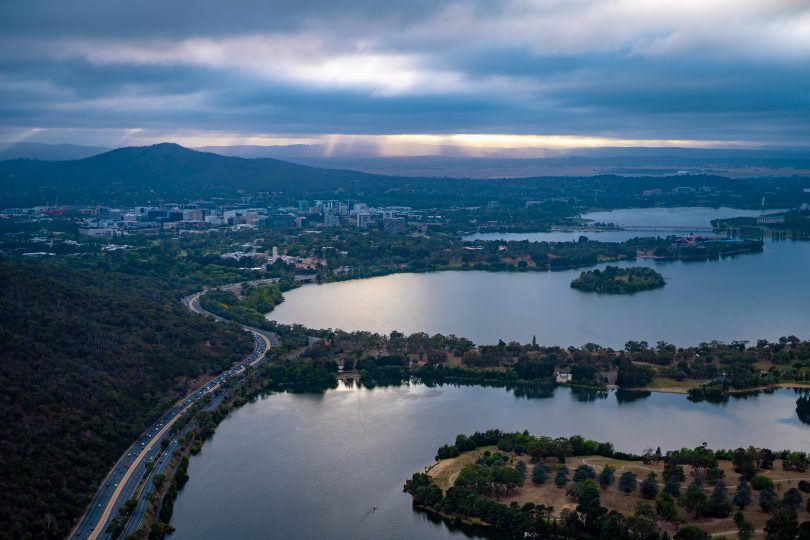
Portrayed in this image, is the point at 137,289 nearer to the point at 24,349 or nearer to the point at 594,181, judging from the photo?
the point at 24,349

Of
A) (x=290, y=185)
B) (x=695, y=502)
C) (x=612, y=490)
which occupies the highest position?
(x=290, y=185)

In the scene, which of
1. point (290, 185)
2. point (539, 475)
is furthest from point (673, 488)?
point (290, 185)

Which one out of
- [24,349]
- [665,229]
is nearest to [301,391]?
[24,349]

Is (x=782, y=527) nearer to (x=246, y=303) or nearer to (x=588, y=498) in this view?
(x=588, y=498)

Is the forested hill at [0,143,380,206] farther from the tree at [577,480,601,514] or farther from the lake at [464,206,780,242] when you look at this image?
the tree at [577,480,601,514]

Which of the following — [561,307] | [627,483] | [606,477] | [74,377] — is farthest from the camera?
[561,307]

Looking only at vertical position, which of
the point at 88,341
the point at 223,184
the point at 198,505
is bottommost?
the point at 198,505

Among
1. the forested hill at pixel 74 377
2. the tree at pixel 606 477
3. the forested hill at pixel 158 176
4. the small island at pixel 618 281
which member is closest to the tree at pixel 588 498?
the tree at pixel 606 477

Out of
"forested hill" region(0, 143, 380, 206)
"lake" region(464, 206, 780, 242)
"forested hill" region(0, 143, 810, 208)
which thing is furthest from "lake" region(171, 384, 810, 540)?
"forested hill" region(0, 143, 380, 206)
